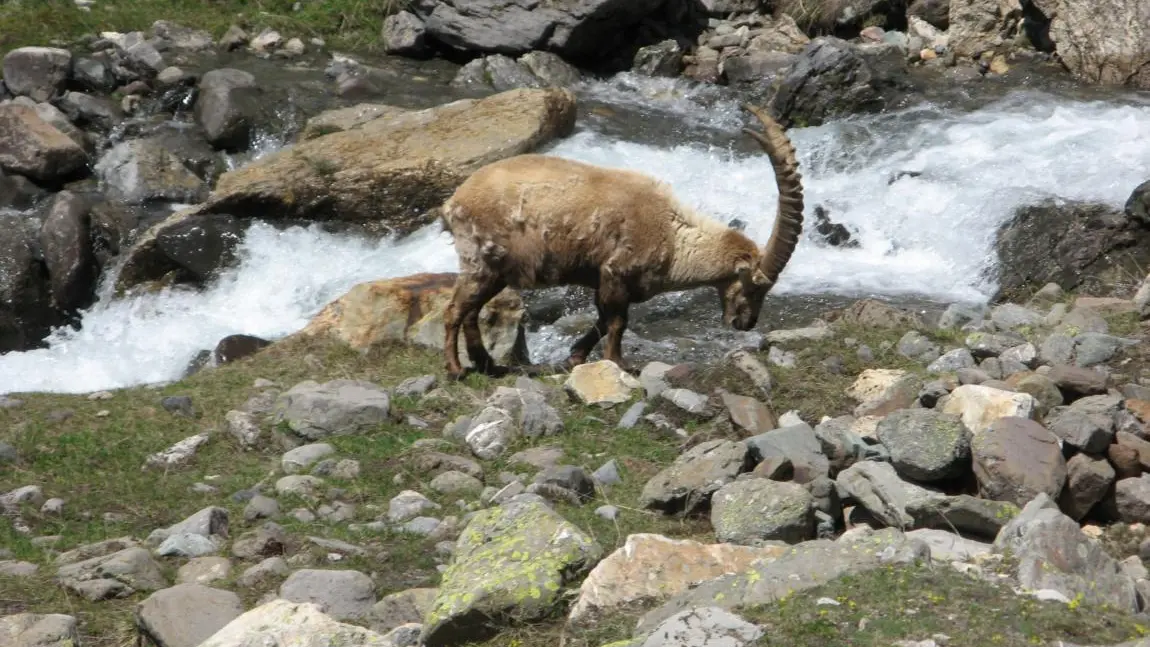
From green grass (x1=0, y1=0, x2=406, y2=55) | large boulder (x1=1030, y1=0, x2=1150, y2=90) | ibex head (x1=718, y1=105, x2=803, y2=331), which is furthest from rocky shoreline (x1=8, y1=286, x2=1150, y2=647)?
green grass (x1=0, y1=0, x2=406, y2=55)

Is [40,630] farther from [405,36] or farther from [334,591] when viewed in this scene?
[405,36]

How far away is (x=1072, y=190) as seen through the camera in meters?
15.8

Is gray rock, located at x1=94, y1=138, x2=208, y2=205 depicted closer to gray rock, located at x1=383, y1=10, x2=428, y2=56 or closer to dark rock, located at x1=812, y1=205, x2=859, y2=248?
gray rock, located at x1=383, y1=10, x2=428, y2=56

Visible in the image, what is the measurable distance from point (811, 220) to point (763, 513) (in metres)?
9.79

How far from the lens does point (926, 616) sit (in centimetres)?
535

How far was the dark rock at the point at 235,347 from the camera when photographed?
531 inches

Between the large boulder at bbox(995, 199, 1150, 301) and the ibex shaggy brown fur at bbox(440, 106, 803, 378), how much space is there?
392cm

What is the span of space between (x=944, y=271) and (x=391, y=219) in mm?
6528

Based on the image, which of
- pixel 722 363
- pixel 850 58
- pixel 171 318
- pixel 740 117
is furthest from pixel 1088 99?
pixel 171 318

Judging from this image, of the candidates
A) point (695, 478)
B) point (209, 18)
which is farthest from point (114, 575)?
point (209, 18)

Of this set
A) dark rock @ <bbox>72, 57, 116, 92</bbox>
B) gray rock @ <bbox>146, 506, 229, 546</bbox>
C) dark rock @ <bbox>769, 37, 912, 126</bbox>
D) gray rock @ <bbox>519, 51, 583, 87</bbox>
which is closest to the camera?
gray rock @ <bbox>146, 506, 229, 546</bbox>

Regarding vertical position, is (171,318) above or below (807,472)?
below

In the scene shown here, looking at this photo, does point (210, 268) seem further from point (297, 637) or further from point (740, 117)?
point (297, 637)

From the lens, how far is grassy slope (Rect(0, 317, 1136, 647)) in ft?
23.8
